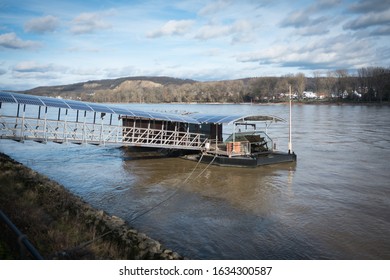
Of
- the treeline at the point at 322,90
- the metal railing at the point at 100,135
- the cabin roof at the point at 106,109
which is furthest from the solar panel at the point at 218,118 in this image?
the treeline at the point at 322,90

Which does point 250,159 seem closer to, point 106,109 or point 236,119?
point 236,119

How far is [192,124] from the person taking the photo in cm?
3077

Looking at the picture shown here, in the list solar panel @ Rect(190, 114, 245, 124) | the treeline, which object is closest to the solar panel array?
solar panel @ Rect(190, 114, 245, 124)

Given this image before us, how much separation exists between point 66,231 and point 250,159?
1657 centimetres

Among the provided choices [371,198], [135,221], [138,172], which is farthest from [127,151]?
[371,198]

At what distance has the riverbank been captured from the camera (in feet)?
28.7

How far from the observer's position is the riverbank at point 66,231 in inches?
344

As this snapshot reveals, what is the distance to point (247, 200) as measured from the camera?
17.0m

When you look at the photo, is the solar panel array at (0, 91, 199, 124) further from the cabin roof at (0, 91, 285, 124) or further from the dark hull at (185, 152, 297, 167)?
the dark hull at (185, 152, 297, 167)

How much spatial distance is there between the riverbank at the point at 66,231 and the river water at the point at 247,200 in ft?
4.58

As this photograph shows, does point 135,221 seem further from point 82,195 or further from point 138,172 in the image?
point 138,172

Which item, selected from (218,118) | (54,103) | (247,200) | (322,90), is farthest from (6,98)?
(322,90)

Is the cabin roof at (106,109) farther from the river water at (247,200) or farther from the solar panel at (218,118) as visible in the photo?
the river water at (247,200)
